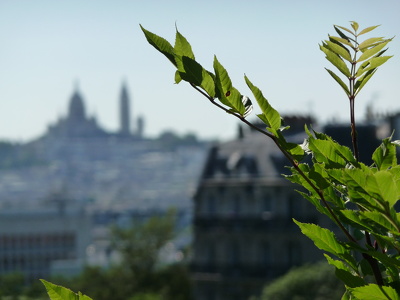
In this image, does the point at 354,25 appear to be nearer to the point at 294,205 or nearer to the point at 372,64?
the point at 372,64

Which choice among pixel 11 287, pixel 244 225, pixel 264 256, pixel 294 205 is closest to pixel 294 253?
pixel 264 256

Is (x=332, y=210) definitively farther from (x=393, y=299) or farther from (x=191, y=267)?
(x=191, y=267)

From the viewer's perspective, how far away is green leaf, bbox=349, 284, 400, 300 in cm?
212

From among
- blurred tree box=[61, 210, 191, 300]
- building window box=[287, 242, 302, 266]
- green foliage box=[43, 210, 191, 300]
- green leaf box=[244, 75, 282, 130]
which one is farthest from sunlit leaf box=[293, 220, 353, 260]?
building window box=[287, 242, 302, 266]

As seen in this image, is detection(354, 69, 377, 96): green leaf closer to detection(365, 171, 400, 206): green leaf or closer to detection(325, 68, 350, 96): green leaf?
detection(325, 68, 350, 96): green leaf

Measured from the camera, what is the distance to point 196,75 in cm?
217

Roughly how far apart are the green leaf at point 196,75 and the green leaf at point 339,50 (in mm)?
332

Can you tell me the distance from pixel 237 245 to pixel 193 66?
4699cm

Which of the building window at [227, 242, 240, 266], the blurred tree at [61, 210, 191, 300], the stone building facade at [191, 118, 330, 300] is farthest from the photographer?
the blurred tree at [61, 210, 191, 300]

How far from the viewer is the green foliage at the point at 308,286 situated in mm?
33812

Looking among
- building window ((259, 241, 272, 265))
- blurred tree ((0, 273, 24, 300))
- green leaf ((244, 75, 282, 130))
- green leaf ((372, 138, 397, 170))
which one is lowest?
blurred tree ((0, 273, 24, 300))

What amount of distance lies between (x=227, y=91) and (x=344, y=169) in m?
0.29

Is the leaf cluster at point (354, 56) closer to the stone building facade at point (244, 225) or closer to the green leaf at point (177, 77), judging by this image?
the green leaf at point (177, 77)

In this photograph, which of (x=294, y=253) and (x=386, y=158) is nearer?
(x=386, y=158)
